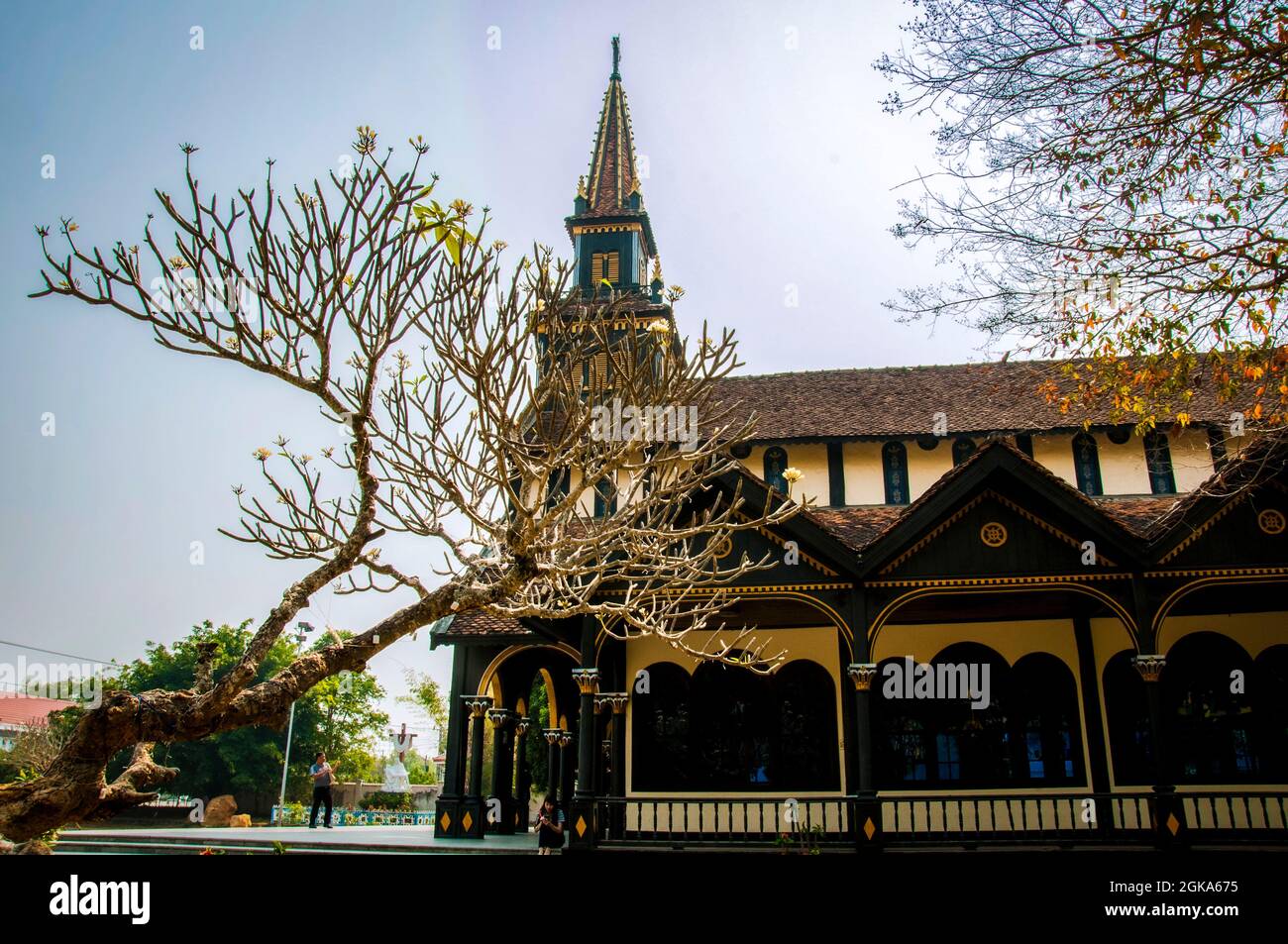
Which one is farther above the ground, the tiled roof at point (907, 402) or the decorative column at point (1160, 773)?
the tiled roof at point (907, 402)

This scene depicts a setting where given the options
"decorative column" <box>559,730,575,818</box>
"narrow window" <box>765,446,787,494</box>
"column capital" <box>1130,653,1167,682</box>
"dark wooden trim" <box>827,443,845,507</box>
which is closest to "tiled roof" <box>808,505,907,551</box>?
"dark wooden trim" <box>827,443,845,507</box>

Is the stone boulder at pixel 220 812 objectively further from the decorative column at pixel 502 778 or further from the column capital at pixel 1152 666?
the column capital at pixel 1152 666

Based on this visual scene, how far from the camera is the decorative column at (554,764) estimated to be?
78.5 ft

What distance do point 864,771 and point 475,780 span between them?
10.1m

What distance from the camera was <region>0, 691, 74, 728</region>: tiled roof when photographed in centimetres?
7688

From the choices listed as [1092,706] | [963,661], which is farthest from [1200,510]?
[963,661]

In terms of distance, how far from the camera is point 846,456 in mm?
21453

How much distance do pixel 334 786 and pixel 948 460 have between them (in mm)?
38121

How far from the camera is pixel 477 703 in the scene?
21078 millimetres

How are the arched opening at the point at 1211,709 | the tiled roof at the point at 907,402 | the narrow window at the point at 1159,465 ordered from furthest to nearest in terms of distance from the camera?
1. the tiled roof at the point at 907,402
2. the narrow window at the point at 1159,465
3. the arched opening at the point at 1211,709

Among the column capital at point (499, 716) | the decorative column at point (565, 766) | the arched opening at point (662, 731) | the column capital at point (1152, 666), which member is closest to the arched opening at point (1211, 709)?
the column capital at point (1152, 666)

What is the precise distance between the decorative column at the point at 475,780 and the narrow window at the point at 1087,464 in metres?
14.1
